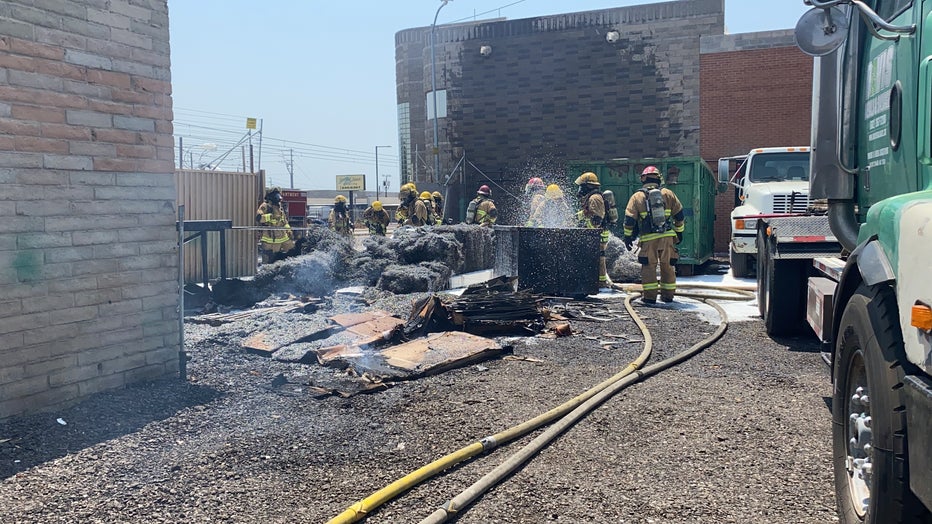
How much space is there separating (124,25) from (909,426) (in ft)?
18.7

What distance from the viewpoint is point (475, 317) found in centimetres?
815

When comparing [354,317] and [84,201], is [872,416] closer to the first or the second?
[84,201]

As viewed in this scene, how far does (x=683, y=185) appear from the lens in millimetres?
15031

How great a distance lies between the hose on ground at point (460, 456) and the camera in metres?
3.43

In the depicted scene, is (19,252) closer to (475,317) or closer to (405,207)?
(475,317)

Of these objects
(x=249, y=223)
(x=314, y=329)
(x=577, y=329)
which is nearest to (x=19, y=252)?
(x=314, y=329)

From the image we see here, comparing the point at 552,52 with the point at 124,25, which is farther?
the point at 552,52

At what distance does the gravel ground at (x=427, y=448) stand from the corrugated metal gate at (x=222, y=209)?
838 cm

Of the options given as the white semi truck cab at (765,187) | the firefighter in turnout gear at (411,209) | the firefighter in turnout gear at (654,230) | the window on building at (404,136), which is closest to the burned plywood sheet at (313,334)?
the firefighter in turnout gear at (654,230)

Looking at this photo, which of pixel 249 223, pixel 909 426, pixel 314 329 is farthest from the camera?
pixel 249 223

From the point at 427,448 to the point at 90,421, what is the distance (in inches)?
91.1

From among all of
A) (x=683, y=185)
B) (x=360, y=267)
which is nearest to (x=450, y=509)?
(x=360, y=267)

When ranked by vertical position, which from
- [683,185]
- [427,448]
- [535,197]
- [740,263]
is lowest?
[427,448]

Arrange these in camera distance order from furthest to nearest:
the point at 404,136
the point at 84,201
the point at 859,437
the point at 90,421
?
the point at 404,136 < the point at 84,201 < the point at 90,421 < the point at 859,437
